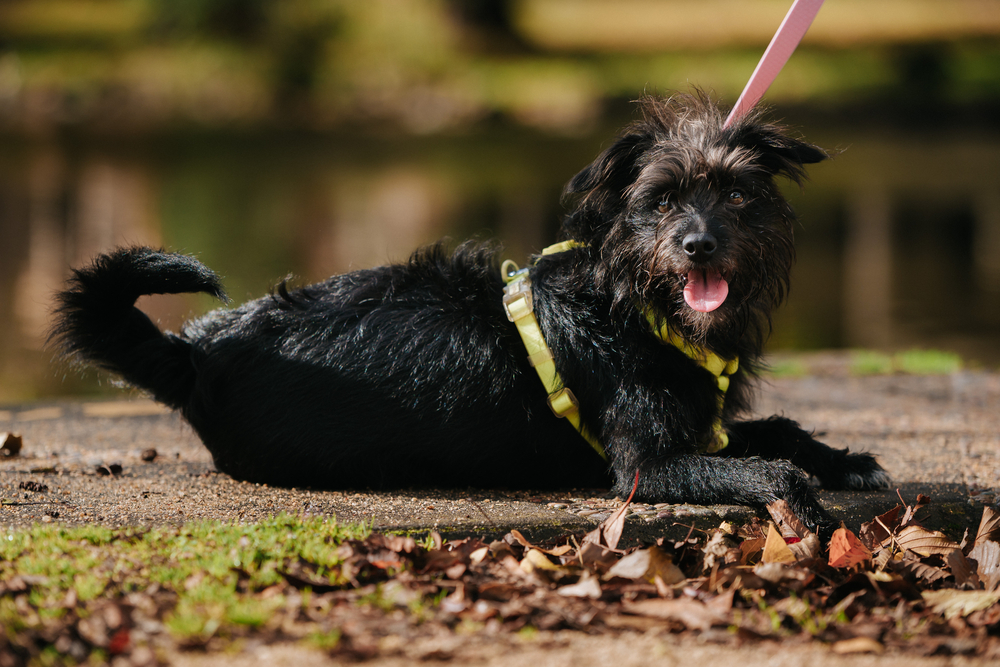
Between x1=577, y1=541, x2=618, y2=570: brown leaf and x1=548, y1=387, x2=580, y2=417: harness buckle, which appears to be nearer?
x1=577, y1=541, x2=618, y2=570: brown leaf

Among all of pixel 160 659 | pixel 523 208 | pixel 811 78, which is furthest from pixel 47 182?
pixel 811 78

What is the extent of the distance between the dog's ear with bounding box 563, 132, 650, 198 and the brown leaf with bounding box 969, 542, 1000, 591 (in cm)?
186

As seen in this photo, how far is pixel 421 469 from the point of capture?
3975 millimetres

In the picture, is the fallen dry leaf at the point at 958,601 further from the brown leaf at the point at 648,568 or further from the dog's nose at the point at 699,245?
the dog's nose at the point at 699,245

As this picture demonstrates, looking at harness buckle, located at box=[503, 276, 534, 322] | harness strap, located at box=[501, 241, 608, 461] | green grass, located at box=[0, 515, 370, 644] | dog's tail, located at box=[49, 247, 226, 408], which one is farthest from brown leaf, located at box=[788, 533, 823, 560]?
dog's tail, located at box=[49, 247, 226, 408]

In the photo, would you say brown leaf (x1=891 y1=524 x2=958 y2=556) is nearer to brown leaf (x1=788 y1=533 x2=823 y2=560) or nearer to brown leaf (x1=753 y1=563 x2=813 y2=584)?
brown leaf (x1=788 y1=533 x2=823 y2=560)

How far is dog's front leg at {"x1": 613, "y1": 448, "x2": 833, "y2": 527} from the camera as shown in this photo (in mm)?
3633

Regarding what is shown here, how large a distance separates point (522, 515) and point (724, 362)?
104 centimetres

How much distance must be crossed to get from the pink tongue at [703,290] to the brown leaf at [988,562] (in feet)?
4.08

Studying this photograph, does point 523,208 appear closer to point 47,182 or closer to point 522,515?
point 47,182

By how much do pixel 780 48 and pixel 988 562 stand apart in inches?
82.5

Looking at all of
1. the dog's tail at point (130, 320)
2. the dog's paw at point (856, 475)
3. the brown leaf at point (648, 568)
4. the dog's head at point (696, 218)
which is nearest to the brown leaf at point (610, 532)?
the brown leaf at point (648, 568)

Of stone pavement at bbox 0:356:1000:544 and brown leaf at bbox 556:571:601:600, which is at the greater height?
stone pavement at bbox 0:356:1000:544

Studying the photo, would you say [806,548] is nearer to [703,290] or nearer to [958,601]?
[958,601]
